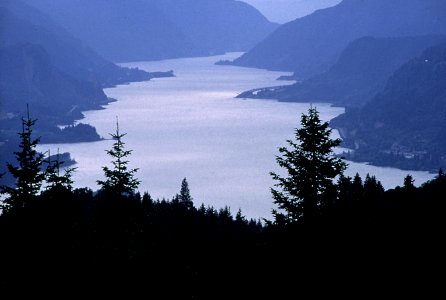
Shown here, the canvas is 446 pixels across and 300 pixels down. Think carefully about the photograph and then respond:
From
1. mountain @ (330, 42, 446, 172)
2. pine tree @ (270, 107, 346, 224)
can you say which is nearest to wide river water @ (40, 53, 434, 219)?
mountain @ (330, 42, 446, 172)

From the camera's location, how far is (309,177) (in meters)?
20.2

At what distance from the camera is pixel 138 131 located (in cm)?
15038

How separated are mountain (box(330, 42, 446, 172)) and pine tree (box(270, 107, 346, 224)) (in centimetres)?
9333

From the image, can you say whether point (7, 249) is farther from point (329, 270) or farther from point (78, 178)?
point (78, 178)

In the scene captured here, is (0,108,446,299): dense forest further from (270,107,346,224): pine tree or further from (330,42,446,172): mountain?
(330,42,446,172): mountain

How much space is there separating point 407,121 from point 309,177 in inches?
5474

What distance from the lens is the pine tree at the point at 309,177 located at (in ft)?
64.6

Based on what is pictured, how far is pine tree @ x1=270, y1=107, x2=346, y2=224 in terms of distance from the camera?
19.7m

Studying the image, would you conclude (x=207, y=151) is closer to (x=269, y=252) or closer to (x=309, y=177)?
(x=309, y=177)

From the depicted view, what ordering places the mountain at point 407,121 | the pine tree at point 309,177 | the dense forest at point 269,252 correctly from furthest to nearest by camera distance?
the mountain at point 407,121, the pine tree at point 309,177, the dense forest at point 269,252

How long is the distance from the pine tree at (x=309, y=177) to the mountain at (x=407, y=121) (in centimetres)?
9333

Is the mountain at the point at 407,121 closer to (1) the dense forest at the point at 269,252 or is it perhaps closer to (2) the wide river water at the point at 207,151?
(2) the wide river water at the point at 207,151

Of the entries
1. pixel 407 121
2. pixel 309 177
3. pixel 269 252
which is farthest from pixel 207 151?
pixel 269 252

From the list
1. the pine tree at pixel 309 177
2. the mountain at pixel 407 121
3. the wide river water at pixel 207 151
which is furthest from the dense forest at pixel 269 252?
the mountain at pixel 407 121
